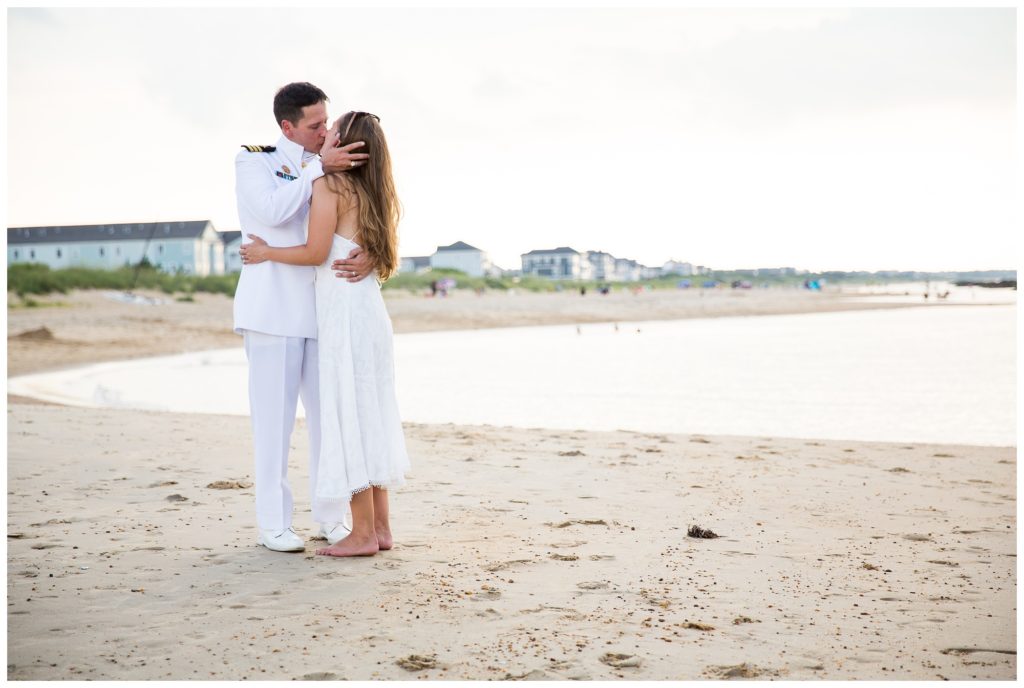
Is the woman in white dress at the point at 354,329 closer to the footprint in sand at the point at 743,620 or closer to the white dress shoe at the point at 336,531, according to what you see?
the white dress shoe at the point at 336,531

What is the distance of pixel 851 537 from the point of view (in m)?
4.62

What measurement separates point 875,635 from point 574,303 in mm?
45436

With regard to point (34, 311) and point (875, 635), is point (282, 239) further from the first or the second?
point (34, 311)

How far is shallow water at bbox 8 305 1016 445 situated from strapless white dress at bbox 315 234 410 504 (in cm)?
547

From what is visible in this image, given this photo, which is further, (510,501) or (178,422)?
(178,422)

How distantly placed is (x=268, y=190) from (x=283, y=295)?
466 millimetres

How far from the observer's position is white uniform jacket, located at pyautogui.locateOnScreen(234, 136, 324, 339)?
3.98 metres

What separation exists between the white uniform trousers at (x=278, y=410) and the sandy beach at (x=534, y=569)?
0.75ft

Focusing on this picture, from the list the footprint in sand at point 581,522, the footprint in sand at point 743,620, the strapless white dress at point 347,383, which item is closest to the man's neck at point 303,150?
the strapless white dress at point 347,383

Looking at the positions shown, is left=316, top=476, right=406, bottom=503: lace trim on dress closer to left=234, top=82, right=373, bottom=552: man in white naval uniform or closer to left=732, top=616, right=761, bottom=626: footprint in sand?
left=234, top=82, right=373, bottom=552: man in white naval uniform

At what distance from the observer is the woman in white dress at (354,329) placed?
158 inches

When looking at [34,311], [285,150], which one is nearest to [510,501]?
[285,150]

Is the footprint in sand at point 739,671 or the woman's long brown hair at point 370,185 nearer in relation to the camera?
the footprint in sand at point 739,671

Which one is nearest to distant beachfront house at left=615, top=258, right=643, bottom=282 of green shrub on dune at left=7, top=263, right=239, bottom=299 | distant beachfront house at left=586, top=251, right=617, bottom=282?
distant beachfront house at left=586, top=251, right=617, bottom=282
